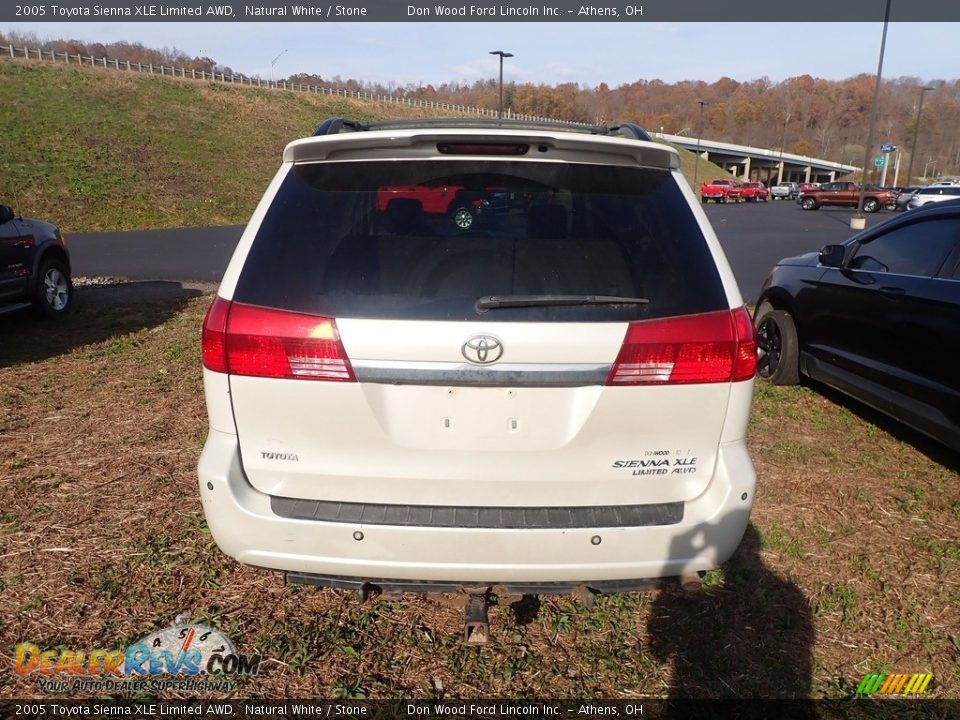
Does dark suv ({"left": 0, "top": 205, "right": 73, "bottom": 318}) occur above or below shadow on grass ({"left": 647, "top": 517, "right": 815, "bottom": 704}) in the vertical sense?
above

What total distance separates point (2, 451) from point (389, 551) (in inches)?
139

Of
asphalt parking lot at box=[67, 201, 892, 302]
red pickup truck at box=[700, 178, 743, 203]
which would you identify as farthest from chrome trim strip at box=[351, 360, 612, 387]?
red pickup truck at box=[700, 178, 743, 203]

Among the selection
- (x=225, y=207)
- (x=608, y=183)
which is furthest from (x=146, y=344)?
(x=225, y=207)

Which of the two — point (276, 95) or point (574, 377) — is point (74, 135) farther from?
point (574, 377)

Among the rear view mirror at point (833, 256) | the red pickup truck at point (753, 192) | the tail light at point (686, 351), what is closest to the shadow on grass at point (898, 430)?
the rear view mirror at point (833, 256)

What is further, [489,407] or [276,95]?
[276,95]

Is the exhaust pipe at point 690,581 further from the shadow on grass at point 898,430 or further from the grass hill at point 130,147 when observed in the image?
the grass hill at point 130,147

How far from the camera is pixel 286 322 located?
2053 mm

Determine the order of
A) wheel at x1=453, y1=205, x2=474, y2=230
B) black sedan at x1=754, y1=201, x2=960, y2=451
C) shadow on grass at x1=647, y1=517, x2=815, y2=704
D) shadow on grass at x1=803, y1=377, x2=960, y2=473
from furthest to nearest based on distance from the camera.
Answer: shadow on grass at x1=803, y1=377, x2=960, y2=473, black sedan at x1=754, y1=201, x2=960, y2=451, shadow on grass at x1=647, y1=517, x2=815, y2=704, wheel at x1=453, y1=205, x2=474, y2=230

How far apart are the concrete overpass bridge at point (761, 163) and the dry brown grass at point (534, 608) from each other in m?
91.5

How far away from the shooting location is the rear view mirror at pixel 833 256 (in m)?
4.97

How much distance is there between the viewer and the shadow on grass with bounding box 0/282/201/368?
6767 mm

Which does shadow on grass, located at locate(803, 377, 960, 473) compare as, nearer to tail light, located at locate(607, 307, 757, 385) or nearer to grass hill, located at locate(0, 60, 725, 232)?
tail light, located at locate(607, 307, 757, 385)

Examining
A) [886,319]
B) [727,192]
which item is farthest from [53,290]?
[727,192]
